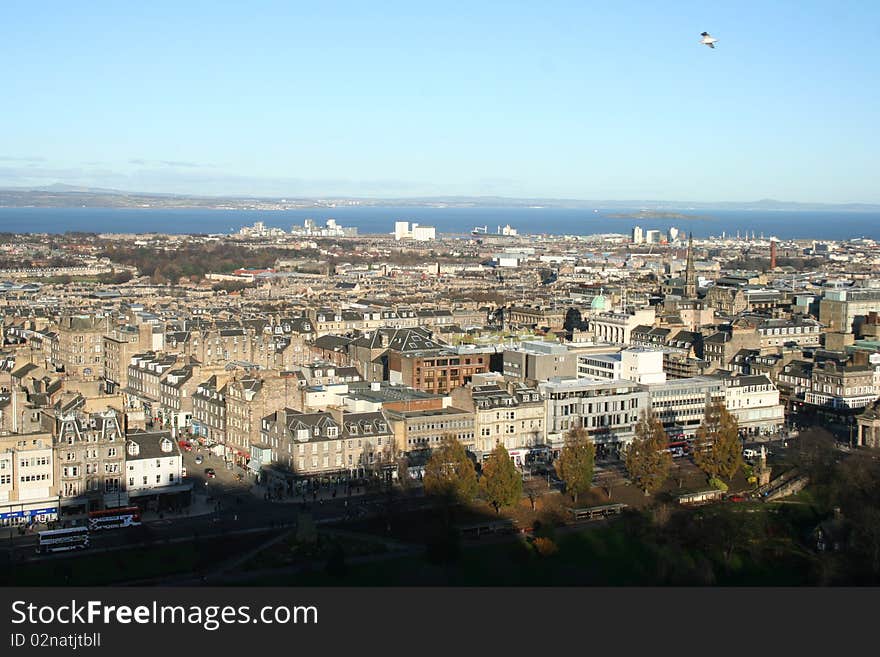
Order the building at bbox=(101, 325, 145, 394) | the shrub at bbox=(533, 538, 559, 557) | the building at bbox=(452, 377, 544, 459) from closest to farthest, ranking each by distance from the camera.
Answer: the shrub at bbox=(533, 538, 559, 557) < the building at bbox=(452, 377, 544, 459) < the building at bbox=(101, 325, 145, 394)

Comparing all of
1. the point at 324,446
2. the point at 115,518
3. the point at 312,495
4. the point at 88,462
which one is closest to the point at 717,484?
the point at 324,446

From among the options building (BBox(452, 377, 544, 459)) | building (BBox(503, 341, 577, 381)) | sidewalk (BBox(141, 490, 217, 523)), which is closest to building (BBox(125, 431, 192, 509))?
sidewalk (BBox(141, 490, 217, 523))

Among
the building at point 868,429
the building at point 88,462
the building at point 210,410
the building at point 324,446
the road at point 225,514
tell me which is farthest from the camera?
the building at point 210,410

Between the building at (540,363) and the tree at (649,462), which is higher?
the building at (540,363)

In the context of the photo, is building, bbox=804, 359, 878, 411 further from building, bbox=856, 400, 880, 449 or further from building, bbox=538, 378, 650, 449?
building, bbox=538, 378, 650, 449

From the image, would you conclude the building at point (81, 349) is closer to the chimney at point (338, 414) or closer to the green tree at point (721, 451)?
the chimney at point (338, 414)

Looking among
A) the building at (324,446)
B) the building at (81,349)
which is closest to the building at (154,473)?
the building at (324,446)

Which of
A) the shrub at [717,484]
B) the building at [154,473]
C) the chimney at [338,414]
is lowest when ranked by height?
the shrub at [717,484]
